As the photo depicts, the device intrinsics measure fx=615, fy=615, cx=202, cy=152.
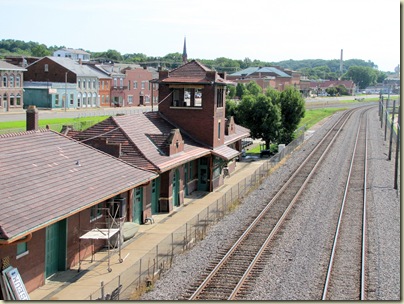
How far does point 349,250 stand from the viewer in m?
22.4

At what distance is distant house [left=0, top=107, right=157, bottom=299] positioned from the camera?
55.8ft

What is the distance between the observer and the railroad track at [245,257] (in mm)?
17625

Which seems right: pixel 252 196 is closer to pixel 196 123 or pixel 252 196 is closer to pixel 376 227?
pixel 196 123

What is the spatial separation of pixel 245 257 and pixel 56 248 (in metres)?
6.37

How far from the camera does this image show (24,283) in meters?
17.5

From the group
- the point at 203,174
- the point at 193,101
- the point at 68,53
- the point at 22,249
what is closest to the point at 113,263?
the point at 22,249

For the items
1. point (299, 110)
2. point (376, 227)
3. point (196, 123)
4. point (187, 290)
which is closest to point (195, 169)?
point (196, 123)

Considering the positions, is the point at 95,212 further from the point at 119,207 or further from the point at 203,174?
the point at 203,174

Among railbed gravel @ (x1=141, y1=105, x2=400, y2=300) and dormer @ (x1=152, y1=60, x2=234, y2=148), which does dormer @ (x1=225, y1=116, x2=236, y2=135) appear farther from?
dormer @ (x1=152, y1=60, x2=234, y2=148)

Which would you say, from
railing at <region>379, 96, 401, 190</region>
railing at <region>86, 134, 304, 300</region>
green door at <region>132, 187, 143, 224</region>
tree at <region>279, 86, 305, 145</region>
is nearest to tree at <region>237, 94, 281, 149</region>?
tree at <region>279, 86, 305, 145</region>

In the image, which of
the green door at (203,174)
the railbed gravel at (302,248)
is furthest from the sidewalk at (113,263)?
the green door at (203,174)

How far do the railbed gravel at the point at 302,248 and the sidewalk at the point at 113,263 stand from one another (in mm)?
1909

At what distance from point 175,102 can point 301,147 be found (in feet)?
79.9

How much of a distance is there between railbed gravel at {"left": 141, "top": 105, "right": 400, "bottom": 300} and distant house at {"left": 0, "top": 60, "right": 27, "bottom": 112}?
45.4 m
